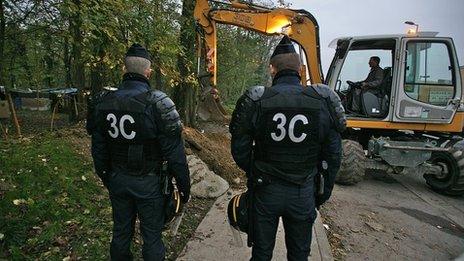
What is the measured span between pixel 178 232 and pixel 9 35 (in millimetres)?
8255

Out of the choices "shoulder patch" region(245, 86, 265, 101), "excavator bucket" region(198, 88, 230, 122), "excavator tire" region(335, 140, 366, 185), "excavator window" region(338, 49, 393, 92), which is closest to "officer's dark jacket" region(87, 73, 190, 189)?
"shoulder patch" region(245, 86, 265, 101)

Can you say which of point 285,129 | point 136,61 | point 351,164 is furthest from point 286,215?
point 351,164

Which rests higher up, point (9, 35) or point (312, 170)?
point (9, 35)

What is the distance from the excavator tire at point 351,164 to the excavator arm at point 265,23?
1.54 m

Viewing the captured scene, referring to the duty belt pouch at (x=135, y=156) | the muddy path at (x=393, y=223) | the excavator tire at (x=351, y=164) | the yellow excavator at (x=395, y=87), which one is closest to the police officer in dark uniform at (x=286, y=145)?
the duty belt pouch at (x=135, y=156)

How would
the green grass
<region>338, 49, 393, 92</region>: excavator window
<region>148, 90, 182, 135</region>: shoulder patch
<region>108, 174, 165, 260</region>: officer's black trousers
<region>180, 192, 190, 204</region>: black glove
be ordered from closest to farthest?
<region>148, 90, 182, 135</region>: shoulder patch, <region>108, 174, 165, 260</region>: officer's black trousers, <region>180, 192, 190, 204</region>: black glove, the green grass, <region>338, 49, 393, 92</region>: excavator window

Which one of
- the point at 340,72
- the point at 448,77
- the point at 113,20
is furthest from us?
the point at 340,72

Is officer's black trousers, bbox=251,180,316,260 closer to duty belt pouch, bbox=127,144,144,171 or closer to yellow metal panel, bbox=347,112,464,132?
duty belt pouch, bbox=127,144,144,171

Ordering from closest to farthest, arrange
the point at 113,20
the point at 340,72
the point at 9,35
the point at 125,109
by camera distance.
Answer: the point at 125,109, the point at 113,20, the point at 340,72, the point at 9,35

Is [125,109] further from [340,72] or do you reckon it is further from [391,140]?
[391,140]

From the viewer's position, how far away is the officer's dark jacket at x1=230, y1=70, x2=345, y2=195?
8.19 feet

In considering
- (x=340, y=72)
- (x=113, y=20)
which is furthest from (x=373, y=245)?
(x=113, y=20)

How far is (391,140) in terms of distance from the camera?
7039 mm

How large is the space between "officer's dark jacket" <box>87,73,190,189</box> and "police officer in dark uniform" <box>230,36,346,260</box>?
1.59ft
